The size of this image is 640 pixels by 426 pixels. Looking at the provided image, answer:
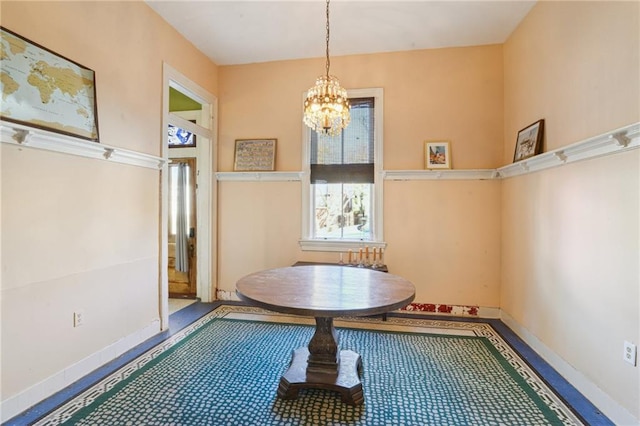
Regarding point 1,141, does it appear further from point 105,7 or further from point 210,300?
point 210,300

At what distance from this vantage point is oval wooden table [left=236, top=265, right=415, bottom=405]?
1.88 m

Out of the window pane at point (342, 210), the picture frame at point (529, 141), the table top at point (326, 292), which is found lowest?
the table top at point (326, 292)

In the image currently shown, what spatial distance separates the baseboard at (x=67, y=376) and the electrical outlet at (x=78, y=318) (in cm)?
28

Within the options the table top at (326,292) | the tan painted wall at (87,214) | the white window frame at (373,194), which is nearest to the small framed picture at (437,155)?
the white window frame at (373,194)

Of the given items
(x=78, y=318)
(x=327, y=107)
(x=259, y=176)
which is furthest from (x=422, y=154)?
(x=78, y=318)

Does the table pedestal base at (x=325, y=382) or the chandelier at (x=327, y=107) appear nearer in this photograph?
the table pedestal base at (x=325, y=382)

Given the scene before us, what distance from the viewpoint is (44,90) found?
2.16 metres

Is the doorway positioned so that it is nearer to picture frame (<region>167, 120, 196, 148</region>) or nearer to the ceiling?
picture frame (<region>167, 120, 196, 148</region>)

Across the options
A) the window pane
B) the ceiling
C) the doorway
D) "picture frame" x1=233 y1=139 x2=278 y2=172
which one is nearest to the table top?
the window pane

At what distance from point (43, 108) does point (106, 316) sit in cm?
163

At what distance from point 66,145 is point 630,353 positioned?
3806 mm

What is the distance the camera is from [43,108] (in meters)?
2.15

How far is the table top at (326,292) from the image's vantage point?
1852mm

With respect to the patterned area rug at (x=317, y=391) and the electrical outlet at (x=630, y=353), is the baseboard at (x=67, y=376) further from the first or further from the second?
the electrical outlet at (x=630, y=353)
